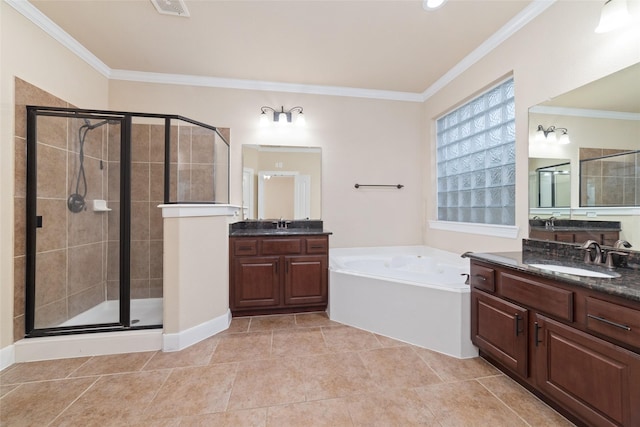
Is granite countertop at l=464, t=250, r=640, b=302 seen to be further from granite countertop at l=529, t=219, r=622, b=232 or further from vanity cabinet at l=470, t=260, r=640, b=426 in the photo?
granite countertop at l=529, t=219, r=622, b=232

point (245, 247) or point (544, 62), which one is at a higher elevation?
point (544, 62)

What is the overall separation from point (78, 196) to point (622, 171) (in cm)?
413

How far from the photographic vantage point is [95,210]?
2.43 meters

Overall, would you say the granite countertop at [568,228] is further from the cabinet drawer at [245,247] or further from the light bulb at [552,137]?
the cabinet drawer at [245,247]

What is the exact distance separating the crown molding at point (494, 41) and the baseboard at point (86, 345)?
386 cm

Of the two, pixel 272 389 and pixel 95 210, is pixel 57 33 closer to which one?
pixel 95 210

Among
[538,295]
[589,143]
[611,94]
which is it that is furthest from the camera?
[589,143]

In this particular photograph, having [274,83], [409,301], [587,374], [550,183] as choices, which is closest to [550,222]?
[550,183]

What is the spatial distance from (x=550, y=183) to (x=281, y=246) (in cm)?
237

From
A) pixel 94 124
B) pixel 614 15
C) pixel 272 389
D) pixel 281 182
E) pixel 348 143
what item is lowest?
pixel 272 389

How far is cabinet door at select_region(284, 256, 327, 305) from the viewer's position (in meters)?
2.72

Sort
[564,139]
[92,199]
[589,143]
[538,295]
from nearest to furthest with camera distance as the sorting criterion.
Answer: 1. [538,295]
2. [589,143]
3. [564,139]
4. [92,199]

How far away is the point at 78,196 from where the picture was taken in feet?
7.63

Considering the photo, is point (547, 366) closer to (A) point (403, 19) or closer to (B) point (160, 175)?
(A) point (403, 19)
